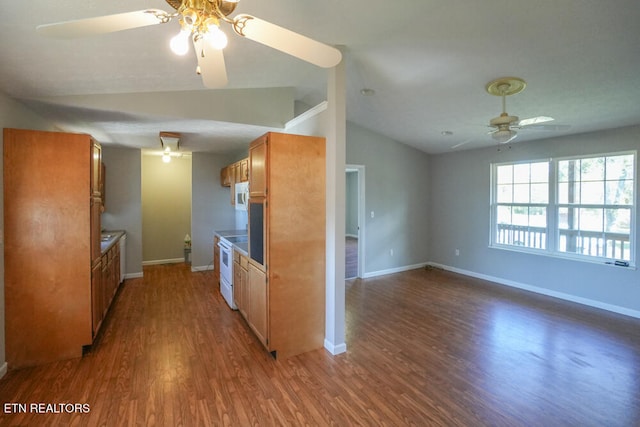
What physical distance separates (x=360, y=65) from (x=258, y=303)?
2.73 meters

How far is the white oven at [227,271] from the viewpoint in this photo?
4008mm

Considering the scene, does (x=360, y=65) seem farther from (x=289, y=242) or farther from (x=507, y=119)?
(x=289, y=242)

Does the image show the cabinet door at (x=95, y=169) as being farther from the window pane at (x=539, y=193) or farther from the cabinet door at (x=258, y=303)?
the window pane at (x=539, y=193)

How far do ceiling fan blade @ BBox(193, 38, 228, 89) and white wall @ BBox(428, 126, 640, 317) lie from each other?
5125mm

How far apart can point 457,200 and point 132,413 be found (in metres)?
5.94

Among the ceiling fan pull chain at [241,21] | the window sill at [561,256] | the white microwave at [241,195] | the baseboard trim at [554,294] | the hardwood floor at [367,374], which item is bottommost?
the hardwood floor at [367,374]

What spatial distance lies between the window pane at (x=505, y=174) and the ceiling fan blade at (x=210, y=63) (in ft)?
17.4

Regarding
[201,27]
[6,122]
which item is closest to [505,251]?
[201,27]

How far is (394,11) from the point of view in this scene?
2.22 metres

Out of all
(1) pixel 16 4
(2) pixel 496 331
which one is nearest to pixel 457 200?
(2) pixel 496 331

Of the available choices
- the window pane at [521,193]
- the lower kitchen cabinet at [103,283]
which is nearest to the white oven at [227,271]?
the lower kitchen cabinet at [103,283]

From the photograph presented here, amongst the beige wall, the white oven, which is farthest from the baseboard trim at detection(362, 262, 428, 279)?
the beige wall

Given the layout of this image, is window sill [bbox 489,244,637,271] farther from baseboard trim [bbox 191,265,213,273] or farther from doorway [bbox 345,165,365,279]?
baseboard trim [bbox 191,265,213,273]

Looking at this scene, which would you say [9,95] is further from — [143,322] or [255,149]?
[143,322]
